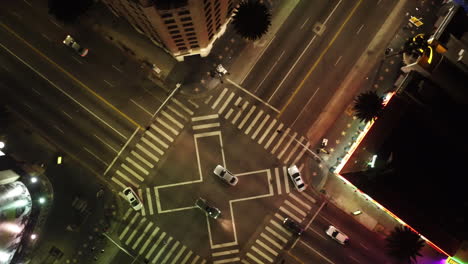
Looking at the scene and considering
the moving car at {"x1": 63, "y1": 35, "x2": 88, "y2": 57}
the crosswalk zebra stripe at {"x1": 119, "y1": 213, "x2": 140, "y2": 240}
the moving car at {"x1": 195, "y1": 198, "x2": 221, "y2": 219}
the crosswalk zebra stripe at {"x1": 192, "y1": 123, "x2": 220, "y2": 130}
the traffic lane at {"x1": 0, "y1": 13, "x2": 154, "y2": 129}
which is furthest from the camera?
the crosswalk zebra stripe at {"x1": 192, "y1": 123, "x2": 220, "y2": 130}

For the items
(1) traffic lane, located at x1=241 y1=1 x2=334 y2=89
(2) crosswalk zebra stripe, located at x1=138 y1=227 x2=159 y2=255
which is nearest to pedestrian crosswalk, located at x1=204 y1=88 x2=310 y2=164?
(1) traffic lane, located at x1=241 y1=1 x2=334 y2=89

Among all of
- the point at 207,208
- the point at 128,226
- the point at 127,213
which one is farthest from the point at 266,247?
the point at 127,213

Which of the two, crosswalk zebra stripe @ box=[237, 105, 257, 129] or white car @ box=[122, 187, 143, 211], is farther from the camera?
crosswalk zebra stripe @ box=[237, 105, 257, 129]

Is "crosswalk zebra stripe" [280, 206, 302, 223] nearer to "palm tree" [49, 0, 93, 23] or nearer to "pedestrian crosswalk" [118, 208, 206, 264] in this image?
"pedestrian crosswalk" [118, 208, 206, 264]

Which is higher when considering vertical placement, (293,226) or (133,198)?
(293,226)

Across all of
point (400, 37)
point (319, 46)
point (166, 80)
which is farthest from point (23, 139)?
point (400, 37)

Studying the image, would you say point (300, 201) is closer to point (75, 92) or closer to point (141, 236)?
point (141, 236)
